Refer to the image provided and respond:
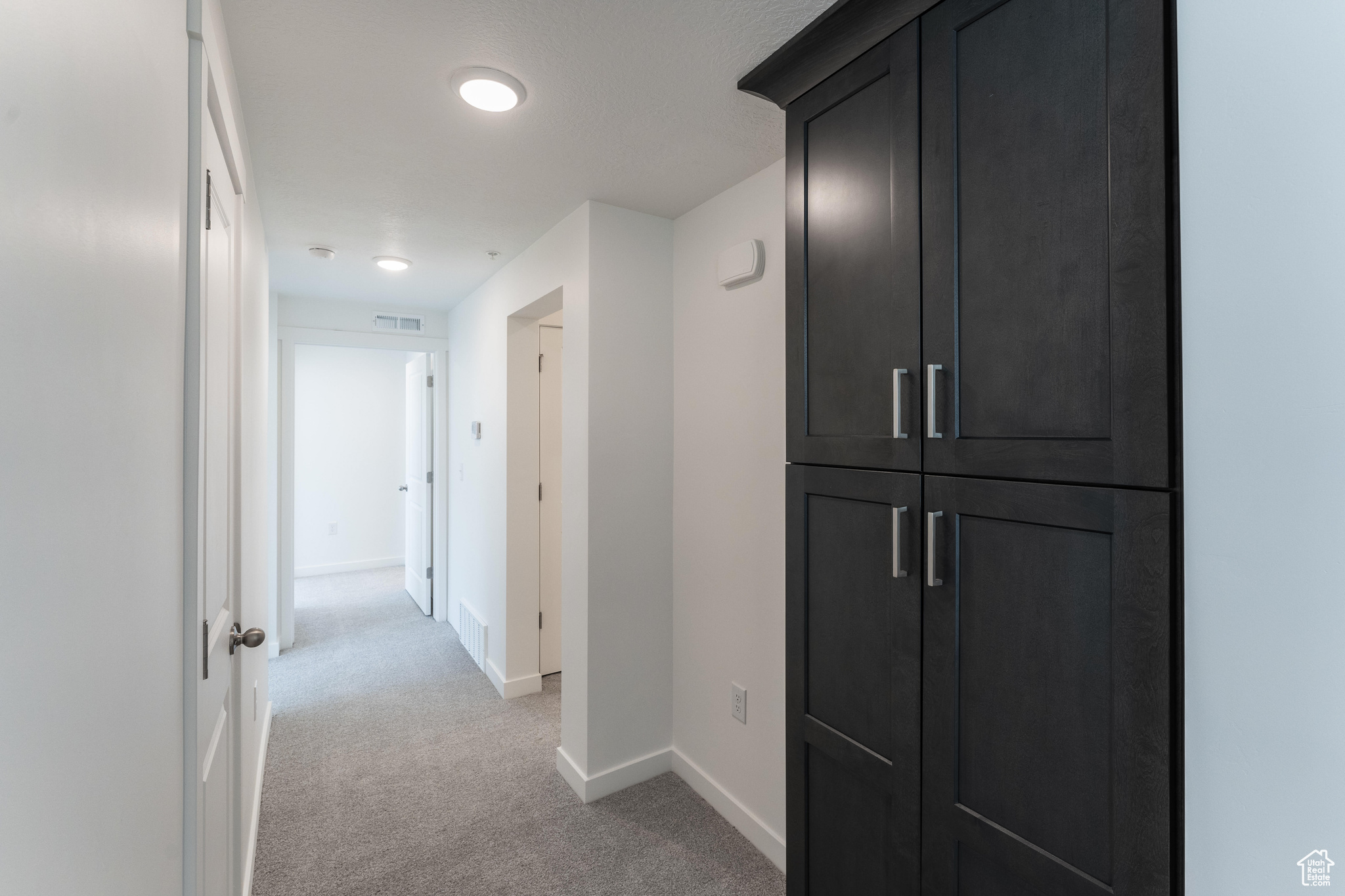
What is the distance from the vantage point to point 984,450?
1145mm

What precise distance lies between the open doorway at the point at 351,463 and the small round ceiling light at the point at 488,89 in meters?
4.47

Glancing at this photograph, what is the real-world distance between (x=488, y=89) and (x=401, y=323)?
3.19 meters

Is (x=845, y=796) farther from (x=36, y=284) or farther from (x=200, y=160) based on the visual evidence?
(x=200, y=160)

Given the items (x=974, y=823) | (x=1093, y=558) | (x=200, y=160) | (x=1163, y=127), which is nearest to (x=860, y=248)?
(x=1163, y=127)

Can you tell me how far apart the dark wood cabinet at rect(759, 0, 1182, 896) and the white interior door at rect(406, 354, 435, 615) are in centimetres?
395

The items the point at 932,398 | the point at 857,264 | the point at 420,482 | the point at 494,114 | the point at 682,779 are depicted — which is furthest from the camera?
the point at 420,482

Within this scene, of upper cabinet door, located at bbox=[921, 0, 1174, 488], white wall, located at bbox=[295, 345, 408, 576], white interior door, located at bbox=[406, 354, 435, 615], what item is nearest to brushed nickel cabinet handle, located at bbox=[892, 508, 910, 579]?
upper cabinet door, located at bbox=[921, 0, 1174, 488]

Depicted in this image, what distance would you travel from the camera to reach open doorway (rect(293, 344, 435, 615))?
6.13 meters

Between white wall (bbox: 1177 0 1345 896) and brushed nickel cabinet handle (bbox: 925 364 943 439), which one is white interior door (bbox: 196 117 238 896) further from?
white wall (bbox: 1177 0 1345 896)

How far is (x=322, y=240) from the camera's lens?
3.05 metres

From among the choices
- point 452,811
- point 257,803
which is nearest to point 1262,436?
point 452,811

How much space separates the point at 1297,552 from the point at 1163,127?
0.61m

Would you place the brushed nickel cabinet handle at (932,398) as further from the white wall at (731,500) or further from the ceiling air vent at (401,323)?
the ceiling air vent at (401,323)

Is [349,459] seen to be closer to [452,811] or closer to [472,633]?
[472,633]
